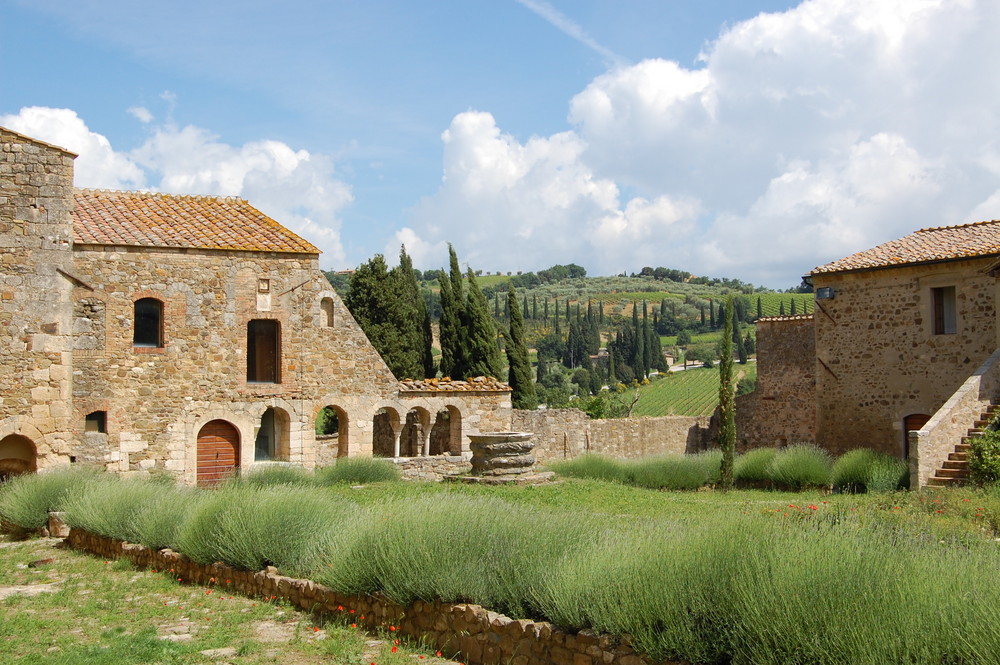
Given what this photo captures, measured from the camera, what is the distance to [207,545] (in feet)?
35.4

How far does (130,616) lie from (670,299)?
101984 mm

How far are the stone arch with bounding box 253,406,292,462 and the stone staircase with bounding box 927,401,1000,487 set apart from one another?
14.0m

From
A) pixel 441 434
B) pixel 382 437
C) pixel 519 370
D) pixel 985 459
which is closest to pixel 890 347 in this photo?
pixel 985 459

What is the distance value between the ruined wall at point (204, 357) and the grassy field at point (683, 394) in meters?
25.7

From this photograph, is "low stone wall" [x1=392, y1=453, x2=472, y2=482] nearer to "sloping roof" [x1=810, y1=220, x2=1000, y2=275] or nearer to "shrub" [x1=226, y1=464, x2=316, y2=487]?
"shrub" [x1=226, y1=464, x2=316, y2=487]

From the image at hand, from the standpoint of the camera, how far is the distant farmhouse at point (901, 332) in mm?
20469

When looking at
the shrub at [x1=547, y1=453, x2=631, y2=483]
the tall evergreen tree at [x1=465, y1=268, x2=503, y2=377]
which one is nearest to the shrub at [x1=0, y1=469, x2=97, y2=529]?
the shrub at [x1=547, y1=453, x2=631, y2=483]

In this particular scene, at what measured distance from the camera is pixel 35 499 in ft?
49.7

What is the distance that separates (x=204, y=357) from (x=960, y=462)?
52.7ft

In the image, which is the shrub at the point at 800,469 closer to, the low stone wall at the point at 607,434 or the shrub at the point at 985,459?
the shrub at the point at 985,459

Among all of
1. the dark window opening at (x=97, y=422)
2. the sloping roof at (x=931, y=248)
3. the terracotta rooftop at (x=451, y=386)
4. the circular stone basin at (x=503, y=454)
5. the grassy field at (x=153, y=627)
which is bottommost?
the grassy field at (x=153, y=627)

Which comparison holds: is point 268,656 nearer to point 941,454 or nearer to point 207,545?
point 207,545

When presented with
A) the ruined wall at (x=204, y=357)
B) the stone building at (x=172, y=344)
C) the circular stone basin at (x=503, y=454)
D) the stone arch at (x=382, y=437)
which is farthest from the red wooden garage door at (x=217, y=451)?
the circular stone basin at (x=503, y=454)

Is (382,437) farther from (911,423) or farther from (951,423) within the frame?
(951,423)
